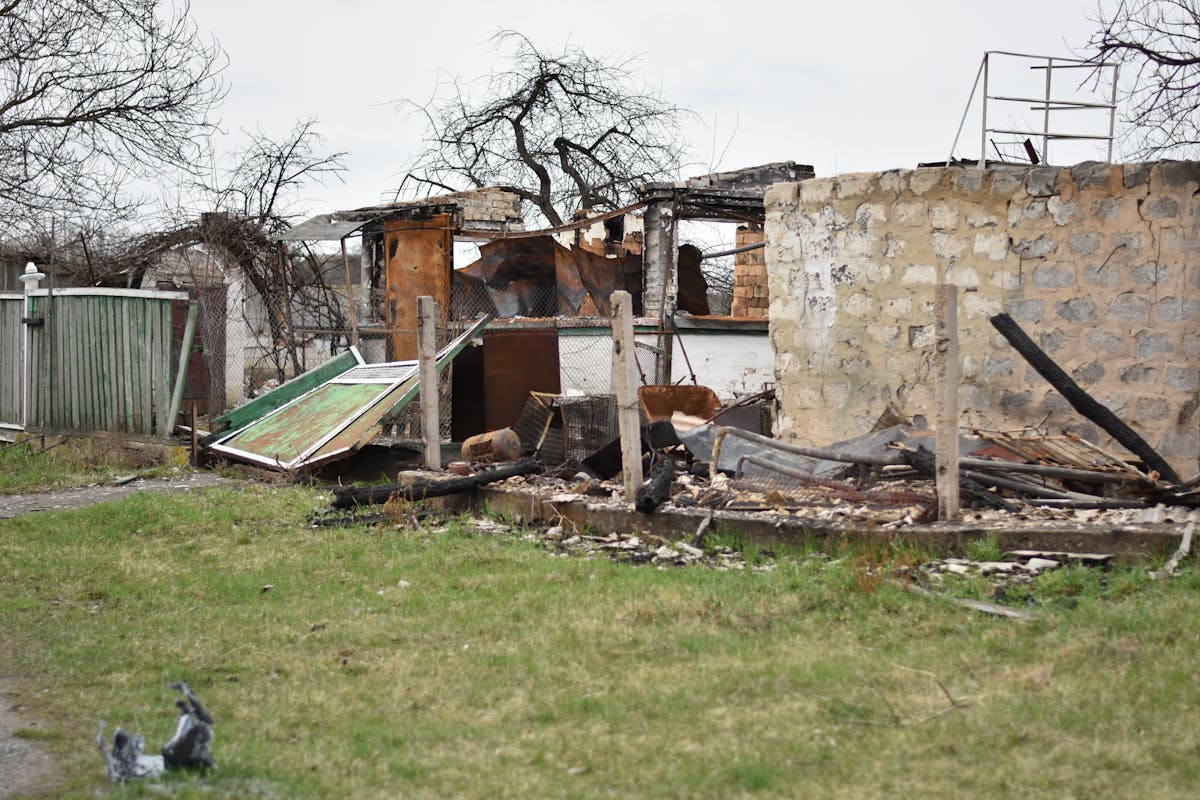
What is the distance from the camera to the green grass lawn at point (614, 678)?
13.4ft

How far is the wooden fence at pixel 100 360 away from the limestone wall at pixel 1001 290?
23.4ft

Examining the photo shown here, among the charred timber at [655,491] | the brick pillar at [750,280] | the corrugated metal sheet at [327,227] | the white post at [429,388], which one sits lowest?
the charred timber at [655,491]

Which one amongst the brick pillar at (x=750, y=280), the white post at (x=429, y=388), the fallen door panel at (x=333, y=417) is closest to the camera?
the white post at (x=429, y=388)

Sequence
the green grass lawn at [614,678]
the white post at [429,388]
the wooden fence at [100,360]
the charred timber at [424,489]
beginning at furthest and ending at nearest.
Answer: the wooden fence at [100,360] → the white post at [429,388] → the charred timber at [424,489] → the green grass lawn at [614,678]

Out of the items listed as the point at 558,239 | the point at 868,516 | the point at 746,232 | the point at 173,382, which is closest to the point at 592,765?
the point at 868,516

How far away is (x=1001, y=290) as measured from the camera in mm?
9227

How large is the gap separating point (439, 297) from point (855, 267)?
440 inches

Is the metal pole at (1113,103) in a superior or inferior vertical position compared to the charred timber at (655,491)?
superior

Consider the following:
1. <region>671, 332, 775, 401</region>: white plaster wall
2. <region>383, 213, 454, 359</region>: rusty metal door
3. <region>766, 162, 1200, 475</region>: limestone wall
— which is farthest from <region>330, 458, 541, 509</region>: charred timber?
<region>383, 213, 454, 359</region>: rusty metal door

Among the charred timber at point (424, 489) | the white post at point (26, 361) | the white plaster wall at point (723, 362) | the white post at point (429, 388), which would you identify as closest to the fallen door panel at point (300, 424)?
the white post at point (429, 388)

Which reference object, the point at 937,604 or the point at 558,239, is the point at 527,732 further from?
the point at 558,239

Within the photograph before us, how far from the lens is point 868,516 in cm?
751

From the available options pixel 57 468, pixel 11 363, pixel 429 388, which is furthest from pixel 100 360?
pixel 429 388

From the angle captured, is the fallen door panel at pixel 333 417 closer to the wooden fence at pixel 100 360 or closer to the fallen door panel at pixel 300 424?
the fallen door panel at pixel 300 424
